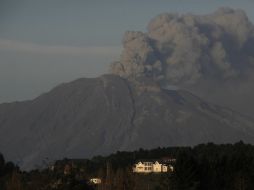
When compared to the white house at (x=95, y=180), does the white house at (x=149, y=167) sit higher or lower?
higher

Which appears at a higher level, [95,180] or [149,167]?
[149,167]

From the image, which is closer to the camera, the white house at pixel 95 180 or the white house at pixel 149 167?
the white house at pixel 95 180

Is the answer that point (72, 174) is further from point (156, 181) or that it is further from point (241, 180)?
point (156, 181)

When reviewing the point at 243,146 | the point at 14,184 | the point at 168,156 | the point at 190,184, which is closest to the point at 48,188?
the point at 14,184

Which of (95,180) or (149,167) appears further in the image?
(149,167)

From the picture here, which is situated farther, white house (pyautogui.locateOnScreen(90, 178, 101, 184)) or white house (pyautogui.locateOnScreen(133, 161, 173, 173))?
white house (pyautogui.locateOnScreen(133, 161, 173, 173))

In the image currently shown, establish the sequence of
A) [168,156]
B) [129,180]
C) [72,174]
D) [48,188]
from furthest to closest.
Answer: [168,156] < [129,180] < [48,188] < [72,174]

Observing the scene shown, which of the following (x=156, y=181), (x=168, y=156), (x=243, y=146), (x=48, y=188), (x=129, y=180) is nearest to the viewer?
(x=48, y=188)

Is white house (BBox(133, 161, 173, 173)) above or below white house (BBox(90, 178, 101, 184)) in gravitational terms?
above
